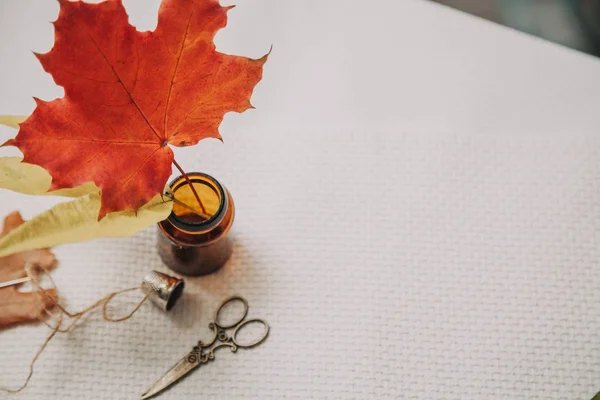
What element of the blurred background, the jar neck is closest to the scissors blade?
the jar neck

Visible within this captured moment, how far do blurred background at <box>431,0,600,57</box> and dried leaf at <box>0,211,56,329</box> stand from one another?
Result: 0.53m

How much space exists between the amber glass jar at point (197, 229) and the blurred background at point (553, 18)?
409 millimetres

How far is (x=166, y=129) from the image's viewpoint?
373 mm

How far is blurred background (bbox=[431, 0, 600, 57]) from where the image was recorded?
69 cm

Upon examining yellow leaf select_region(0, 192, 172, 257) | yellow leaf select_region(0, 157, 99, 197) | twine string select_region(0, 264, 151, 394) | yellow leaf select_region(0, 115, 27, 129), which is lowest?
twine string select_region(0, 264, 151, 394)

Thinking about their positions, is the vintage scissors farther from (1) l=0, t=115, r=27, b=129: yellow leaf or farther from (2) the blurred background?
(2) the blurred background

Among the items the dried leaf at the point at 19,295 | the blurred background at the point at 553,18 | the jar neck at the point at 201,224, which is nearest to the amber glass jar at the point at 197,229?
the jar neck at the point at 201,224

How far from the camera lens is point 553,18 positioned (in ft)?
2.32

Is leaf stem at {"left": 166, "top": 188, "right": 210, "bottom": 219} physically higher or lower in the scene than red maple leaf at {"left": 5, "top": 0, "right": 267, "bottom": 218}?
lower

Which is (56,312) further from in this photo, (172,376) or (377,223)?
(377,223)

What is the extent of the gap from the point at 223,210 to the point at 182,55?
4.7 inches

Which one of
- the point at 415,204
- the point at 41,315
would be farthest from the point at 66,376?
the point at 415,204

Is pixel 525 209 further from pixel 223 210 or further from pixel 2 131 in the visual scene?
pixel 2 131

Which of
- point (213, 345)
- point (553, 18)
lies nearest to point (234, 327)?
point (213, 345)
